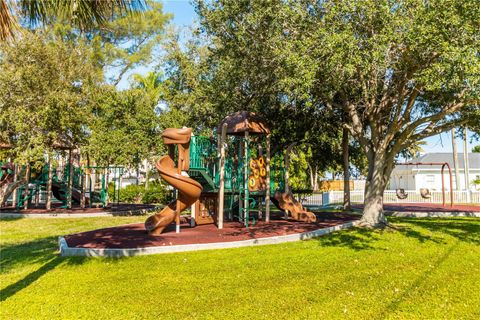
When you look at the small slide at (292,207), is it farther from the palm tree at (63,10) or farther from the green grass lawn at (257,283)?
the palm tree at (63,10)

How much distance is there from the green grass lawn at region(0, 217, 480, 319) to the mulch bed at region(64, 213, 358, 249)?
1.03 metres

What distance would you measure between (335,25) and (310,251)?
6.20 meters

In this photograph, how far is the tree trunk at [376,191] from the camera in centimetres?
1364

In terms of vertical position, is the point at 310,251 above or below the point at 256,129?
below

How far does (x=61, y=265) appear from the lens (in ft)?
25.6

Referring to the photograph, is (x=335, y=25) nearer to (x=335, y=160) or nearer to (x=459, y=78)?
(x=459, y=78)

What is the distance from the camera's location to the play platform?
8.84 metres

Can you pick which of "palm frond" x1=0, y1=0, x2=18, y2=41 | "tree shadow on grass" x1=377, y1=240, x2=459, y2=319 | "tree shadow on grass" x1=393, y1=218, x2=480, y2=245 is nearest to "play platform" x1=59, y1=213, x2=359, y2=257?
"tree shadow on grass" x1=393, y1=218, x2=480, y2=245

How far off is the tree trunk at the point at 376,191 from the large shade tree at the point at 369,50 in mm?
36

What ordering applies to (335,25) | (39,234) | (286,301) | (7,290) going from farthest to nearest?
1. (39,234)
2. (335,25)
3. (7,290)
4. (286,301)

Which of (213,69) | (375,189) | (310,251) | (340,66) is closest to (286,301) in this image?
(310,251)

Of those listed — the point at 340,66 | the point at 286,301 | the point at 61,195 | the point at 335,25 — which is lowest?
the point at 286,301

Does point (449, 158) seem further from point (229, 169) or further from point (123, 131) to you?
point (123, 131)

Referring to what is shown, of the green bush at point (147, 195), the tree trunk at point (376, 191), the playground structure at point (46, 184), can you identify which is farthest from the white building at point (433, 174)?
the playground structure at point (46, 184)
